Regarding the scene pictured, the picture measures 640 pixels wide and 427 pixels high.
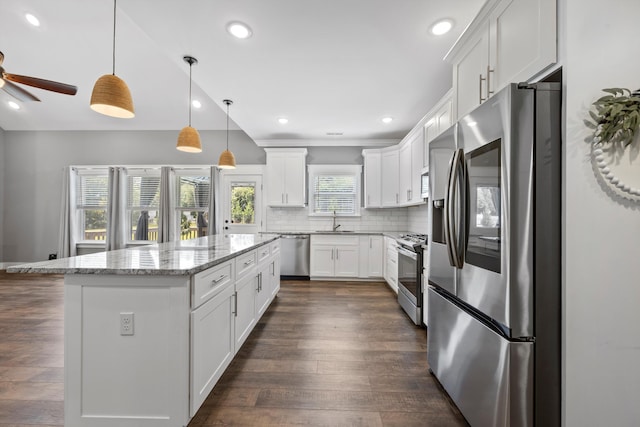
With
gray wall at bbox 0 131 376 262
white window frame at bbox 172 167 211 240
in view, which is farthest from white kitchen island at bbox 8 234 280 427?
gray wall at bbox 0 131 376 262

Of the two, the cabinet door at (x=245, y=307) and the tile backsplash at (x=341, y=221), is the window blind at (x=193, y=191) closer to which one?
the tile backsplash at (x=341, y=221)

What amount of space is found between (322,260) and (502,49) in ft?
13.1

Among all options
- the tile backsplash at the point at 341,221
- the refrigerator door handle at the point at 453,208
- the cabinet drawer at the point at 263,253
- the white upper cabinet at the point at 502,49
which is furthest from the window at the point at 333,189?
the refrigerator door handle at the point at 453,208

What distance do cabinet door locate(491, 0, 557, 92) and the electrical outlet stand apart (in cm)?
224

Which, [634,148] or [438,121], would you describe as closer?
[634,148]

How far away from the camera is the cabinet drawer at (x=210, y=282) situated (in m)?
1.50

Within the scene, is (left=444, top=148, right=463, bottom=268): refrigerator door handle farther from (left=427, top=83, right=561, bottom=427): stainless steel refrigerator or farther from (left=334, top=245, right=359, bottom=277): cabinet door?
(left=334, top=245, right=359, bottom=277): cabinet door

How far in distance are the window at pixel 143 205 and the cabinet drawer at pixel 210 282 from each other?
4.68m

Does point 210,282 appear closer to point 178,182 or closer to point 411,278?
point 411,278

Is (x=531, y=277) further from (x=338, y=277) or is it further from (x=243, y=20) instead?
(x=338, y=277)

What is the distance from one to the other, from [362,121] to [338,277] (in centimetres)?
265

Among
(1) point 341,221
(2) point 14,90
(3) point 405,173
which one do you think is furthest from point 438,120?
(2) point 14,90

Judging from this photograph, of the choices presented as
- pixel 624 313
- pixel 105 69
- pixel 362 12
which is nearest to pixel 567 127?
pixel 624 313

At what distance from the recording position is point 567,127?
1.15 metres
